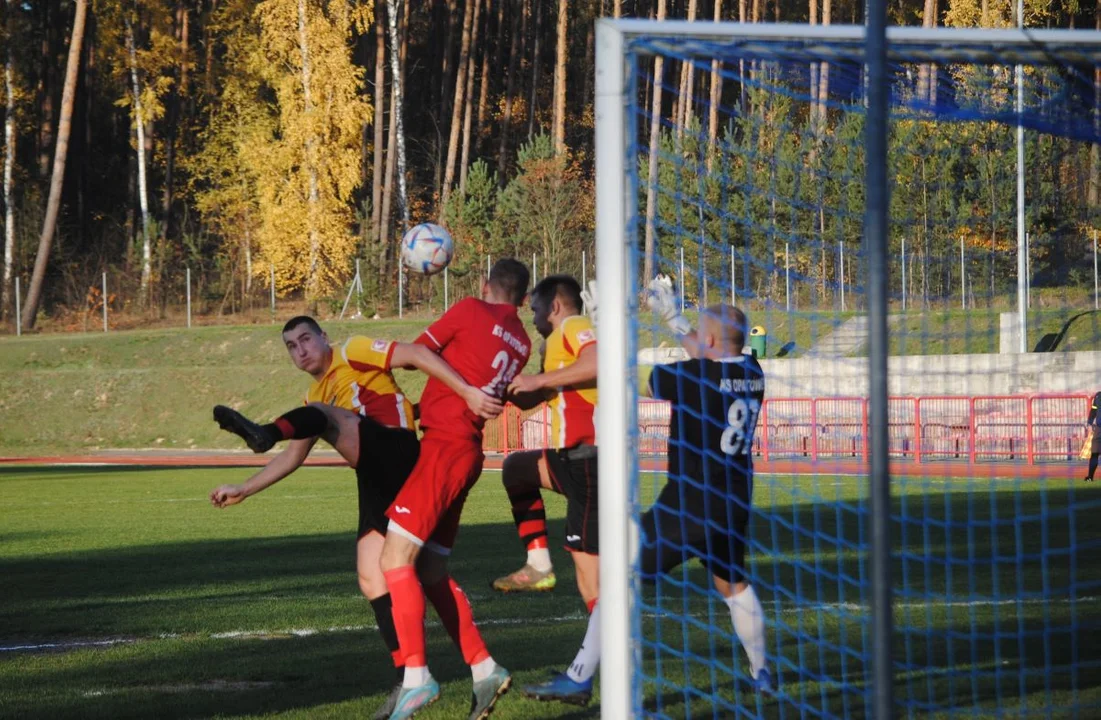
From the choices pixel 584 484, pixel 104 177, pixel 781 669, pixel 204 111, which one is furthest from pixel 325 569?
pixel 104 177

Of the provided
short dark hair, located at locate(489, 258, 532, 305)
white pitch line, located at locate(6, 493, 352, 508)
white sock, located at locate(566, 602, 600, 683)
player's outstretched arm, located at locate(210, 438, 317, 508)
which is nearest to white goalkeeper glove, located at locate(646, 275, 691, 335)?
short dark hair, located at locate(489, 258, 532, 305)

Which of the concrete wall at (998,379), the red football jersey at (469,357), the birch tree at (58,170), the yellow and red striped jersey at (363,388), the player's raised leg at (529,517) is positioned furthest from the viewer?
the birch tree at (58,170)

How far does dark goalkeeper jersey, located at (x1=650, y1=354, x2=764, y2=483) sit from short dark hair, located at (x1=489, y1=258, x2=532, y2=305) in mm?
785

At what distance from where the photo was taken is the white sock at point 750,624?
6.57m

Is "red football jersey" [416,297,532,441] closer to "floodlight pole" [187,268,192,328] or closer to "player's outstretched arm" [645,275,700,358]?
"player's outstretched arm" [645,275,700,358]

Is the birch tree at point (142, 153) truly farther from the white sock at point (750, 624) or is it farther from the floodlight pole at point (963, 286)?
the white sock at point (750, 624)

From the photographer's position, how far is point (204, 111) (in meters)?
50.3

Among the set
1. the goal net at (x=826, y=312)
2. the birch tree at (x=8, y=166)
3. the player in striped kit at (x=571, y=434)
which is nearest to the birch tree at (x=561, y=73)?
the birch tree at (x=8, y=166)

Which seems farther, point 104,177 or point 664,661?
point 104,177

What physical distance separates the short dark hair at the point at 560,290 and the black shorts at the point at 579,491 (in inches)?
33.1

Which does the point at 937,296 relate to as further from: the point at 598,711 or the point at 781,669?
the point at 598,711

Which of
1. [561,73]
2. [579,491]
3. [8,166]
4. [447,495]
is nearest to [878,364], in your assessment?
[447,495]

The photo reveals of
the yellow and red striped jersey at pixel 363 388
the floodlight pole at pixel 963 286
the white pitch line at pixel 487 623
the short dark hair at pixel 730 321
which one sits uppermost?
the floodlight pole at pixel 963 286

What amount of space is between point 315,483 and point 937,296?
14.3 metres
